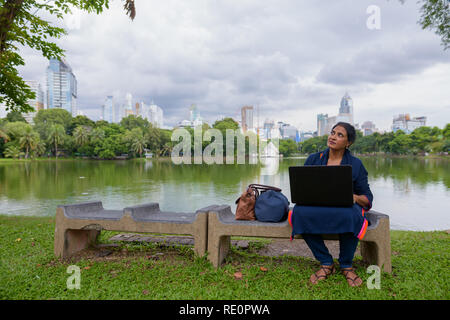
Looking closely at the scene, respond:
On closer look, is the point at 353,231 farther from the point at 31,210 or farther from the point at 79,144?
the point at 79,144

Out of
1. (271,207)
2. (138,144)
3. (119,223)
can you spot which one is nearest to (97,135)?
(138,144)

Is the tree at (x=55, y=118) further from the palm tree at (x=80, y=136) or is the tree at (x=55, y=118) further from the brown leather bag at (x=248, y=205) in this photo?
the brown leather bag at (x=248, y=205)

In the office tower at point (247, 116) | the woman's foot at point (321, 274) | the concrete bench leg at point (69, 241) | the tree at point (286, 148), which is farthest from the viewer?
the office tower at point (247, 116)

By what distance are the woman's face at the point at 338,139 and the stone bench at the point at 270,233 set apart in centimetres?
81

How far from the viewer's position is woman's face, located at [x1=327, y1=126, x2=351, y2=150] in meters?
3.17

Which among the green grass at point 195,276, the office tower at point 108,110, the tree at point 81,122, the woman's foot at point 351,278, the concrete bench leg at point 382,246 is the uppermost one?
the office tower at point 108,110

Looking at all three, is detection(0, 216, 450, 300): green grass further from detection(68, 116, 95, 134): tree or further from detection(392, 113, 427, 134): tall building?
detection(392, 113, 427, 134): tall building

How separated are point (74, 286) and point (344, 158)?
3.19 meters

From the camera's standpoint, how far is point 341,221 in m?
2.82

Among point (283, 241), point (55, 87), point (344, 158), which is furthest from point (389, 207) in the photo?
point (55, 87)

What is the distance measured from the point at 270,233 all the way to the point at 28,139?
5863 centimetres

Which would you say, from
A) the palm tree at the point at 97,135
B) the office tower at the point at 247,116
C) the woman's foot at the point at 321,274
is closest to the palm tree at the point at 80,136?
the palm tree at the point at 97,135

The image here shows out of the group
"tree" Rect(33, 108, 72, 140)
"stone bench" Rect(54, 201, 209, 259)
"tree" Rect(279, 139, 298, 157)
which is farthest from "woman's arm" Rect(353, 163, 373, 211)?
"tree" Rect(279, 139, 298, 157)

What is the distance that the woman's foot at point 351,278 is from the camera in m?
2.85
